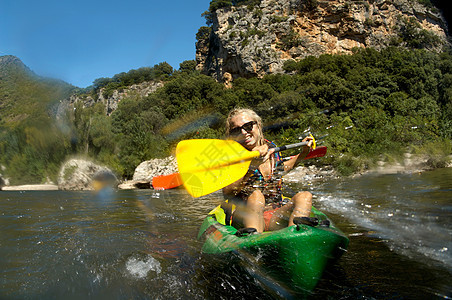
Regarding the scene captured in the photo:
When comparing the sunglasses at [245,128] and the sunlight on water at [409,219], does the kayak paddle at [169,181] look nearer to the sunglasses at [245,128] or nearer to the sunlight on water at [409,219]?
the sunglasses at [245,128]

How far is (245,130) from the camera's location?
2656 mm

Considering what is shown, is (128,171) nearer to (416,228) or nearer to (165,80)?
(165,80)

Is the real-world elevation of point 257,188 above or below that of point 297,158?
below

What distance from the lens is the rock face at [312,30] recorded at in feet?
106

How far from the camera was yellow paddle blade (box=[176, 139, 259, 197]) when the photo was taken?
2.57 meters

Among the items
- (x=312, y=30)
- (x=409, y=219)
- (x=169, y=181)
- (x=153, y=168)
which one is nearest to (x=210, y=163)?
(x=169, y=181)

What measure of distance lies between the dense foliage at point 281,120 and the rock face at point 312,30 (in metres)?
6.37

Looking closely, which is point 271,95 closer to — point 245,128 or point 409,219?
point 409,219

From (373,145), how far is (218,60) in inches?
1058

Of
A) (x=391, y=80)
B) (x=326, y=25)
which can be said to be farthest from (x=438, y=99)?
(x=326, y=25)

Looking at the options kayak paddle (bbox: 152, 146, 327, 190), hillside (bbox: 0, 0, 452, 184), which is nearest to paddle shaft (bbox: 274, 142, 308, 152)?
kayak paddle (bbox: 152, 146, 327, 190)

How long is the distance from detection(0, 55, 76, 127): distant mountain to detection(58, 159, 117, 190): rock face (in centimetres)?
117

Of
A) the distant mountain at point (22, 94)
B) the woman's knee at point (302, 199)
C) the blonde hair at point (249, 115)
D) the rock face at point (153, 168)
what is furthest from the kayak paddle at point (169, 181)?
the rock face at point (153, 168)

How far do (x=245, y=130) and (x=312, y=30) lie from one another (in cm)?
3535
